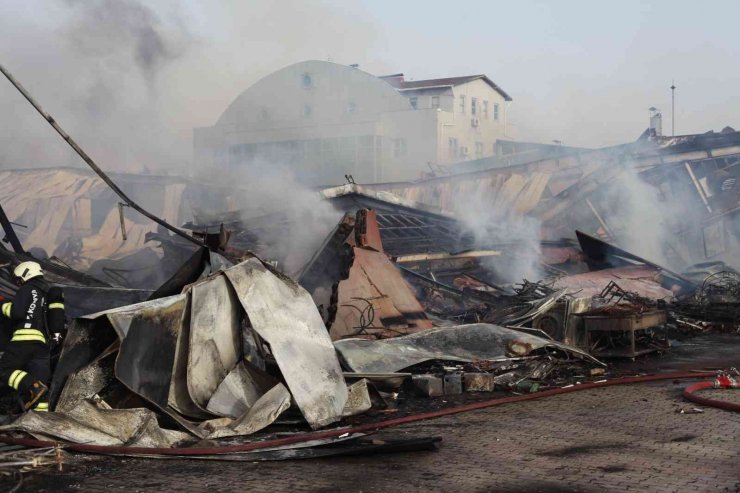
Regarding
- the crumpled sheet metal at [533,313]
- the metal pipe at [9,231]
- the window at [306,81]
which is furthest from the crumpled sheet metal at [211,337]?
the window at [306,81]

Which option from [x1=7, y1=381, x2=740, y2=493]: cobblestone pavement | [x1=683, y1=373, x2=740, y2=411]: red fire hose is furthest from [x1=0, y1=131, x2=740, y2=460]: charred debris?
[x1=683, y1=373, x2=740, y2=411]: red fire hose

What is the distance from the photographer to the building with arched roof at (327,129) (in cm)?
4050

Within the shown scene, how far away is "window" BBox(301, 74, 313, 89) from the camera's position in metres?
41.7

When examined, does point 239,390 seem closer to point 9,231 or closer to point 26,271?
point 26,271

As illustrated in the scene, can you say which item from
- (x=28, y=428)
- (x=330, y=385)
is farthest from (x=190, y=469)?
(x=330, y=385)

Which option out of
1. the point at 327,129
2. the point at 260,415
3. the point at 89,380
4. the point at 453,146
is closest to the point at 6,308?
the point at 89,380

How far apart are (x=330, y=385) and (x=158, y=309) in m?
1.68

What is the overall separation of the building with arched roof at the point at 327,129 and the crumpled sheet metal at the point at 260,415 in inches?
1226

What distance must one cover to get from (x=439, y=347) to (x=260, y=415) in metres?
3.21

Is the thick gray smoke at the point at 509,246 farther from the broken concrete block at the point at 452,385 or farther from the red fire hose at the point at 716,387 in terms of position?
the broken concrete block at the point at 452,385

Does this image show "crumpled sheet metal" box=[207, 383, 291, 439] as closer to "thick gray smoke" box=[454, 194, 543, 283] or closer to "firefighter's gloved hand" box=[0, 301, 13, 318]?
"firefighter's gloved hand" box=[0, 301, 13, 318]

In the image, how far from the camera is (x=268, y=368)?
25.0 feet

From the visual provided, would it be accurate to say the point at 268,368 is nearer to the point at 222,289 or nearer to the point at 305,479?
the point at 222,289

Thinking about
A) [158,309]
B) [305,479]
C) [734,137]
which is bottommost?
[305,479]
